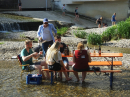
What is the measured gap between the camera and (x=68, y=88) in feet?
20.8

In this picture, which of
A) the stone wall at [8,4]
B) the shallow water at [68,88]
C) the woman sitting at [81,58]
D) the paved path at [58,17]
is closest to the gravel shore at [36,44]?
the paved path at [58,17]

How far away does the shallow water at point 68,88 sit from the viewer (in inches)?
232

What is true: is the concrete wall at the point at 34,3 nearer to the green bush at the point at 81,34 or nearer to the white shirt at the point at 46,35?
the green bush at the point at 81,34

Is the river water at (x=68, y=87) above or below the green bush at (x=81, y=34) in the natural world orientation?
below

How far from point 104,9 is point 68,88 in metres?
21.6

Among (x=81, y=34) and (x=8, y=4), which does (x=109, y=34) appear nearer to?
(x=81, y=34)

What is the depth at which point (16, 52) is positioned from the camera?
11234 millimetres

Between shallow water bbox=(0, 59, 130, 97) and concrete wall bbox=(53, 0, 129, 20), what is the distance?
1898cm

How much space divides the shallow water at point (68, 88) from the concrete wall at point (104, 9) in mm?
18978

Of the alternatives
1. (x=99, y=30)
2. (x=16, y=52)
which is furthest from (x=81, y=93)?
(x=99, y=30)

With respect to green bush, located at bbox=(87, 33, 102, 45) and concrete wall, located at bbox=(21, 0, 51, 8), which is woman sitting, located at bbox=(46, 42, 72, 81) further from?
concrete wall, located at bbox=(21, 0, 51, 8)

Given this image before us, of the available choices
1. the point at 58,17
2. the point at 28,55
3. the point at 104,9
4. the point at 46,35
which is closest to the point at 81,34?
the point at 46,35

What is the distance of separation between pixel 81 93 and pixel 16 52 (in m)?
6.01

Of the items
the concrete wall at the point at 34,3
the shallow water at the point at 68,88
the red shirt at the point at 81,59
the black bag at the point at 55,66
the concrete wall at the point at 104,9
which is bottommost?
the shallow water at the point at 68,88
